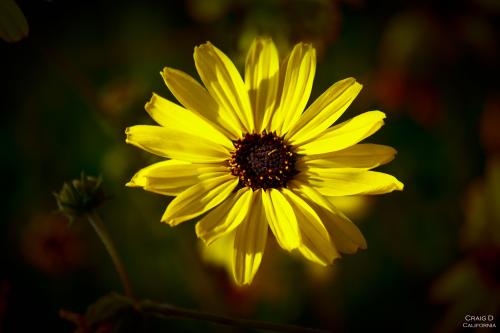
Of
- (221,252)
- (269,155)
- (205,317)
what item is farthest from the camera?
(221,252)

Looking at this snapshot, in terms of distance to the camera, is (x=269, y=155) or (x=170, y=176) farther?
(x=269, y=155)

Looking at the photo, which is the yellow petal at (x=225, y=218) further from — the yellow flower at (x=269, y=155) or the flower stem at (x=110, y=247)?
the flower stem at (x=110, y=247)

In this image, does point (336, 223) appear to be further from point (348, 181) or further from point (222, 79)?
point (222, 79)

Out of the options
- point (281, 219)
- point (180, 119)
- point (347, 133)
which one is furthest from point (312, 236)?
point (180, 119)

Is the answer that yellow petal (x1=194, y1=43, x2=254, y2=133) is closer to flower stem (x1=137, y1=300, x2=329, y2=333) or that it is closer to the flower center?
the flower center

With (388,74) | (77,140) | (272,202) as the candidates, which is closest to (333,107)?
(272,202)

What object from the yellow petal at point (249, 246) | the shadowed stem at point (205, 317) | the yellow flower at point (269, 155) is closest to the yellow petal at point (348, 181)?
the yellow flower at point (269, 155)

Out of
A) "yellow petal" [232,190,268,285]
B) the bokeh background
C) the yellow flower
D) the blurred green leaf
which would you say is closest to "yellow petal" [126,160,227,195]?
the yellow flower
